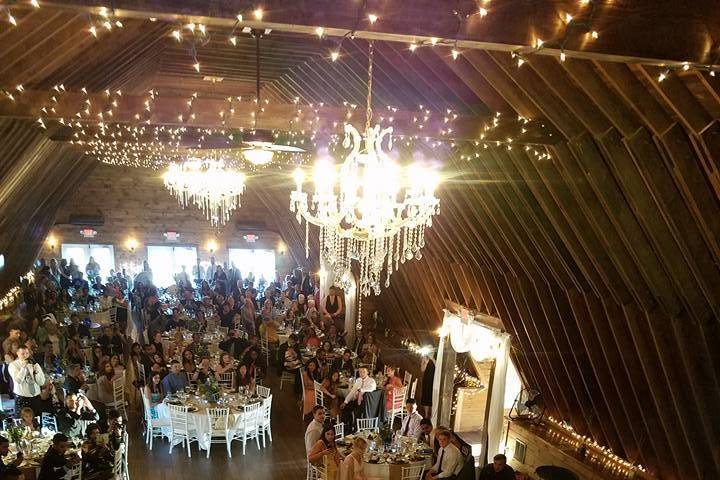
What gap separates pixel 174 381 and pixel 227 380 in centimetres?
150

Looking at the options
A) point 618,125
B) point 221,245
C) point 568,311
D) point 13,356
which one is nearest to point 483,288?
point 568,311

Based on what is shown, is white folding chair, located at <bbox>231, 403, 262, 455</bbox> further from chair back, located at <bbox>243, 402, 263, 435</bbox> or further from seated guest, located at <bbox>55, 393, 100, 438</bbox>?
seated guest, located at <bbox>55, 393, 100, 438</bbox>

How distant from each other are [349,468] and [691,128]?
491cm

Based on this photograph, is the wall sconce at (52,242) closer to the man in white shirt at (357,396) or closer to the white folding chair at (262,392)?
the white folding chair at (262,392)

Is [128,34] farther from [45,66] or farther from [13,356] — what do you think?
[13,356]

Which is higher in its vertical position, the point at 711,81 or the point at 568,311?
the point at 711,81

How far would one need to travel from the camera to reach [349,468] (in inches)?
257

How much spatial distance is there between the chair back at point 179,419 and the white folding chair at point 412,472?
3170 mm

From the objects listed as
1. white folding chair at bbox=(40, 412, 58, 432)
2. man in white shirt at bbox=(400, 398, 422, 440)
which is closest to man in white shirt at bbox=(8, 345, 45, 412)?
white folding chair at bbox=(40, 412, 58, 432)

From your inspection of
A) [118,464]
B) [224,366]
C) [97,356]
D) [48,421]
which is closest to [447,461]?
[118,464]

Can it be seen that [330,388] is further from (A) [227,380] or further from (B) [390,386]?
(A) [227,380]

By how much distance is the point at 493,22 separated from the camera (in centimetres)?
289

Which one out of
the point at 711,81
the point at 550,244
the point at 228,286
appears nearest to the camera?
the point at 711,81

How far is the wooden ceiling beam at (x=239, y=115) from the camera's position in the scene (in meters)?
4.73
